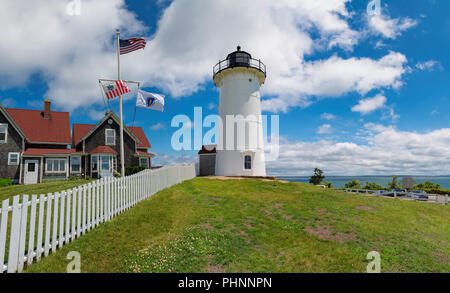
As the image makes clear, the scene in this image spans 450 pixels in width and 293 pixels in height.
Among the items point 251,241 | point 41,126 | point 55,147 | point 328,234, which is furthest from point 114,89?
point 41,126

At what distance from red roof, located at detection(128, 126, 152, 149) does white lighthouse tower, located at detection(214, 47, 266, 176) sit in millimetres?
10320

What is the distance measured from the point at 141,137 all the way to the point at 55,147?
9285mm

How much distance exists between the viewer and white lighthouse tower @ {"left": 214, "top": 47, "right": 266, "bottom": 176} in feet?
79.8

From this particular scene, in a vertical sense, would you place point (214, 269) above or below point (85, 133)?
below

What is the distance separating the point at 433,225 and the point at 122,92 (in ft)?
51.6

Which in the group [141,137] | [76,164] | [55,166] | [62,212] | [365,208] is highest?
[141,137]

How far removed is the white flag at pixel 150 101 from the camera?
13466 mm

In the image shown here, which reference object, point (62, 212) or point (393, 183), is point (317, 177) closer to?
point (393, 183)

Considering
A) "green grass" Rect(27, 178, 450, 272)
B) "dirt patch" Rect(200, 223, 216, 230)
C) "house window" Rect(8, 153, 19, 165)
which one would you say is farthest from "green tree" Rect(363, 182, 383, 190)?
"house window" Rect(8, 153, 19, 165)

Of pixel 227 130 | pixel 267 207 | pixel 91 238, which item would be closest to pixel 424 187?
pixel 227 130

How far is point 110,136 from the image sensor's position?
2686 cm

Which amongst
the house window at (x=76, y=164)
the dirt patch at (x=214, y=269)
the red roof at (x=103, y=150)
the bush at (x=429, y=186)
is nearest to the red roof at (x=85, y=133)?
the house window at (x=76, y=164)

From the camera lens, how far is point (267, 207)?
1099cm
